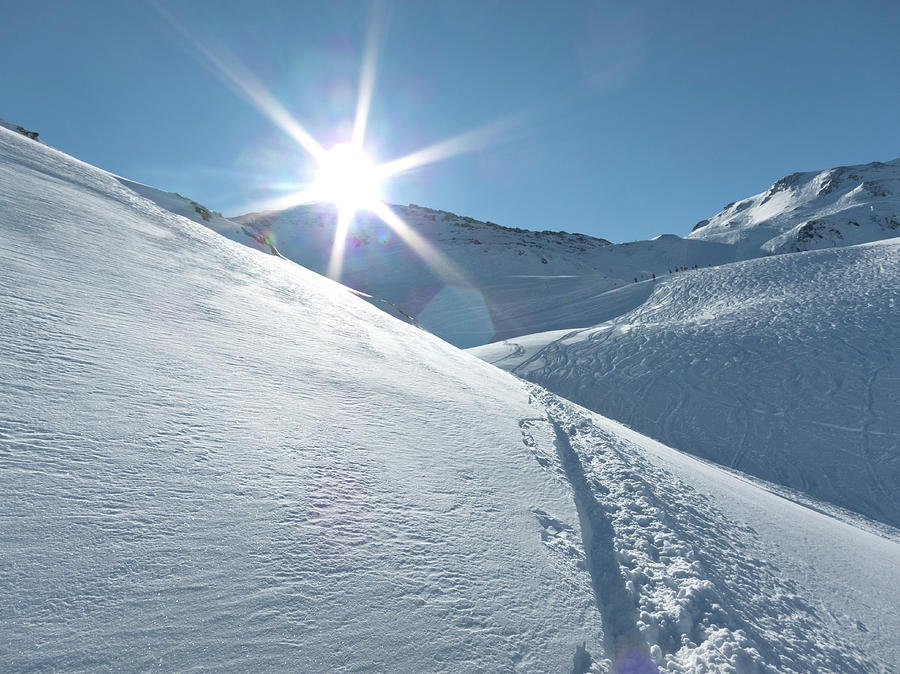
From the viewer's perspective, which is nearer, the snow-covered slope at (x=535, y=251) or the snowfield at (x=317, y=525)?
the snowfield at (x=317, y=525)

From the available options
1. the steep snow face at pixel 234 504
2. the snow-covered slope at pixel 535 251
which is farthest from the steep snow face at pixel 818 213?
the steep snow face at pixel 234 504

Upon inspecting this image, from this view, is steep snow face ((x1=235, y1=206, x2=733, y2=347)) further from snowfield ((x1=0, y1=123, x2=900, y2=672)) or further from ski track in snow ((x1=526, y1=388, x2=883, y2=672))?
ski track in snow ((x1=526, y1=388, x2=883, y2=672))

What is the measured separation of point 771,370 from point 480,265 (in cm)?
3072

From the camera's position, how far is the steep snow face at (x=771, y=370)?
9.11 m

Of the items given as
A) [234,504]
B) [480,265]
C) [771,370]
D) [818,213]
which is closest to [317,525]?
[234,504]

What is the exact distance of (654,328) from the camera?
55.8 ft

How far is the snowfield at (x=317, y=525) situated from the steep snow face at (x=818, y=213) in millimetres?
66011

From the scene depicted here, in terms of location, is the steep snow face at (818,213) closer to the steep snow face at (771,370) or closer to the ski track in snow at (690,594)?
the steep snow face at (771,370)

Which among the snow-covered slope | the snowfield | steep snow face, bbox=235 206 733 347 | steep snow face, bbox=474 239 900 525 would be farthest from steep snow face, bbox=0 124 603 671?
steep snow face, bbox=235 206 733 347

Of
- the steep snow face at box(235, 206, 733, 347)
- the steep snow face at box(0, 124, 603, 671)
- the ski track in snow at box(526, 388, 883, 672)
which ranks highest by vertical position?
the steep snow face at box(235, 206, 733, 347)

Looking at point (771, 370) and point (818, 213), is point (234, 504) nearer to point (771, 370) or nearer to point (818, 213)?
point (771, 370)

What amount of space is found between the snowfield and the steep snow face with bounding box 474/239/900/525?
3981 mm

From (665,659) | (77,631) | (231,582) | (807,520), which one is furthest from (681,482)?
(77,631)

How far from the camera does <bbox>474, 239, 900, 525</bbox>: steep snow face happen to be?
9.11m
